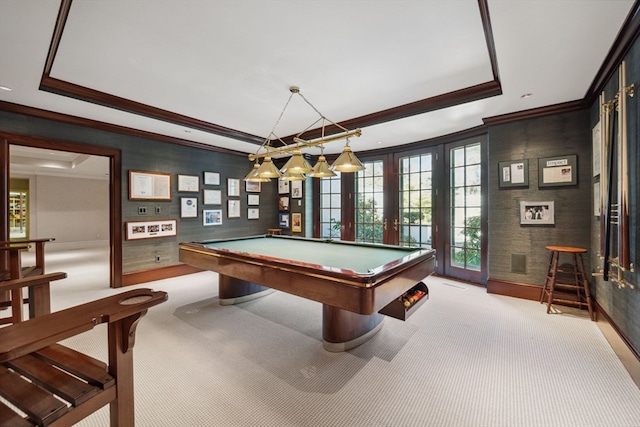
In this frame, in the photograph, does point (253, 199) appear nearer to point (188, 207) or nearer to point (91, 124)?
point (188, 207)

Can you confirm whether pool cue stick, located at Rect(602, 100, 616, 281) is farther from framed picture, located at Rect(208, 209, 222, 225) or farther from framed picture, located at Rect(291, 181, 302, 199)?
framed picture, located at Rect(208, 209, 222, 225)

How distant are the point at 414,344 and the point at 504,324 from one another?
46.9 inches

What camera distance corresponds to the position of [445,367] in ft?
6.97

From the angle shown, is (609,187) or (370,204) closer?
(609,187)

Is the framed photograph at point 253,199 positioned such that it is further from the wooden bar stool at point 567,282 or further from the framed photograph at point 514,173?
the wooden bar stool at point 567,282

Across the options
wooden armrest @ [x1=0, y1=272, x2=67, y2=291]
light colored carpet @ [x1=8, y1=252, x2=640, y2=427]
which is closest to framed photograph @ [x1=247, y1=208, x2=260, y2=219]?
light colored carpet @ [x1=8, y1=252, x2=640, y2=427]

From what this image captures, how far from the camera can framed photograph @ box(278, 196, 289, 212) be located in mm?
6672

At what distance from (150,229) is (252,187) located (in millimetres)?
2291

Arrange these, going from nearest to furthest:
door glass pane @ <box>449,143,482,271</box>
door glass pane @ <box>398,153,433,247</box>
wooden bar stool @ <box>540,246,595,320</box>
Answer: wooden bar stool @ <box>540,246,595,320</box> → door glass pane @ <box>449,143,482,271</box> → door glass pane @ <box>398,153,433,247</box>

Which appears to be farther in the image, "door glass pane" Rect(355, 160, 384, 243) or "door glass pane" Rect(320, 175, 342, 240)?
"door glass pane" Rect(320, 175, 342, 240)

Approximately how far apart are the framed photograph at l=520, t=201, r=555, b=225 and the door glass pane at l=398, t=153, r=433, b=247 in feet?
5.13

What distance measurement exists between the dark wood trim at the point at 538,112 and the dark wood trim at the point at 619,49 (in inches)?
11.4

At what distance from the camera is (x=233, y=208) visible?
580 centimetres

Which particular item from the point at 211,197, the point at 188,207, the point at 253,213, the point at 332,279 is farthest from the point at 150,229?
the point at 332,279
